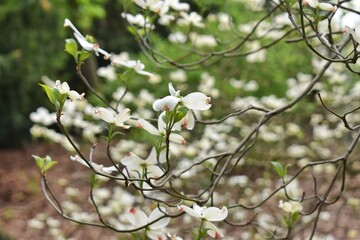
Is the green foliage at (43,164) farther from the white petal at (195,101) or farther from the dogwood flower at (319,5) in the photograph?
the dogwood flower at (319,5)

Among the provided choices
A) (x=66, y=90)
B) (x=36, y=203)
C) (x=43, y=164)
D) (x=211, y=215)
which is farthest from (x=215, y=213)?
(x=36, y=203)

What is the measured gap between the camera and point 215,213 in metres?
0.98

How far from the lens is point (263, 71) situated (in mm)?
5066

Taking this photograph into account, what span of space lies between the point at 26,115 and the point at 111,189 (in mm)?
2540

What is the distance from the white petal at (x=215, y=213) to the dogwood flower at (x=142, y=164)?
155 mm

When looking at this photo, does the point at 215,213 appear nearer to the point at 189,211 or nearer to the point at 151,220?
the point at 189,211

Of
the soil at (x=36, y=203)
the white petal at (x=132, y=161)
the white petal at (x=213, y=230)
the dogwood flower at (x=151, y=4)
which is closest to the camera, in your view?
the white petal at (x=213, y=230)

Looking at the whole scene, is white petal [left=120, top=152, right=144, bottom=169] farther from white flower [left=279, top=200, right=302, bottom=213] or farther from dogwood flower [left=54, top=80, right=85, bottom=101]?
white flower [left=279, top=200, right=302, bottom=213]

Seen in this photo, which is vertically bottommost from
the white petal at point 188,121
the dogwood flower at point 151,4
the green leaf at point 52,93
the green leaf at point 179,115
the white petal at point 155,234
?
the green leaf at point 52,93

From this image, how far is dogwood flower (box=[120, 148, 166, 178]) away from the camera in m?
1.10

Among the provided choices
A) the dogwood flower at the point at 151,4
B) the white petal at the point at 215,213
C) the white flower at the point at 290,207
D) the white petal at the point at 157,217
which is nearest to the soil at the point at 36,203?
the white flower at the point at 290,207

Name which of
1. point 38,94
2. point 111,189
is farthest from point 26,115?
point 111,189

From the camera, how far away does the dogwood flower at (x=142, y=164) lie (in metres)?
1.10

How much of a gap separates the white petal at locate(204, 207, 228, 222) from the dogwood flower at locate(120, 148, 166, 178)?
0.16 metres
